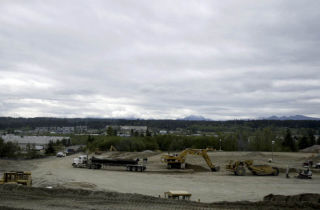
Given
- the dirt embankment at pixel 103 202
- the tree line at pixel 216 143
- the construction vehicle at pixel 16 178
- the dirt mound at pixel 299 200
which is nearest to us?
the dirt embankment at pixel 103 202

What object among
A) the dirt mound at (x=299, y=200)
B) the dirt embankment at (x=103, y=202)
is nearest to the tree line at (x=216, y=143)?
the dirt mound at (x=299, y=200)

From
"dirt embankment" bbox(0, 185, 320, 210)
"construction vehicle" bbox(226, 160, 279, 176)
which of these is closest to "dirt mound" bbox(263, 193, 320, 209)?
"dirt embankment" bbox(0, 185, 320, 210)

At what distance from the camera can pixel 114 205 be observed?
1697 cm

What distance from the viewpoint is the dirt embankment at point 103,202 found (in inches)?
656

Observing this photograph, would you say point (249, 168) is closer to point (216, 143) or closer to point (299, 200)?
point (299, 200)

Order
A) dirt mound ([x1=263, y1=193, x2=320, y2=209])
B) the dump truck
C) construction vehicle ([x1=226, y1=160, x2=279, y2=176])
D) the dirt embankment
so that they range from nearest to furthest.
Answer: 1. the dirt embankment
2. dirt mound ([x1=263, y1=193, x2=320, y2=209])
3. construction vehicle ([x1=226, y1=160, x2=279, y2=176])
4. the dump truck

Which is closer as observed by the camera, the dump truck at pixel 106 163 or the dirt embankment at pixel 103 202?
the dirt embankment at pixel 103 202

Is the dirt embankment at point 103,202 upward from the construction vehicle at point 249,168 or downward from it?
upward

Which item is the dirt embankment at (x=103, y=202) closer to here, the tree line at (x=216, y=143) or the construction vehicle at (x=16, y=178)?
the construction vehicle at (x=16, y=178)

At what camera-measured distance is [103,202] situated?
1753 centimetres

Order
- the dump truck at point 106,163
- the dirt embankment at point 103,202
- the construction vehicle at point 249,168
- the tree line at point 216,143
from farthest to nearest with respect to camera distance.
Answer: the tree line at point 216,143 < the dump truck at point 106,163 < the construction vehicle at point 249,168 < the dirt embankment at point 103,202

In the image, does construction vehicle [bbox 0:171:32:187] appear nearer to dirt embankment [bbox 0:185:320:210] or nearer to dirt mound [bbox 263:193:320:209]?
dirt embankment [bbox 0:185:320:210]

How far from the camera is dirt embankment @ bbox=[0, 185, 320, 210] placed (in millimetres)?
16672

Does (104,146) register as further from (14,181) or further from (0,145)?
(14,181)
